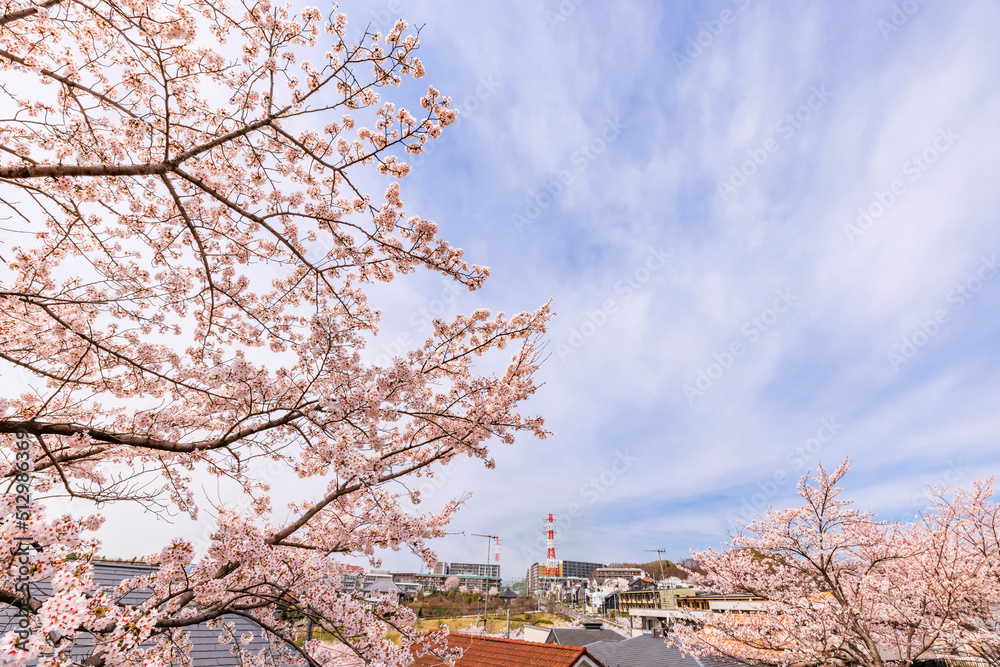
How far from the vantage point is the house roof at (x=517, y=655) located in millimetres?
9455

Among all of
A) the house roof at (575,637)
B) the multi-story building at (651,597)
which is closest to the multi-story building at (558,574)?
the multi-story building at (651,597)

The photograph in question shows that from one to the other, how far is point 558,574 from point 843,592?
13730 cm

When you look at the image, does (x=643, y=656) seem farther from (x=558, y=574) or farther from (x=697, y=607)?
(x=558, y=574)

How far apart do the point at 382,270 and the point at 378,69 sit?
1612 millimetres

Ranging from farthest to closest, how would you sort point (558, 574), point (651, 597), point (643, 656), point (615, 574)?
point (558, 574), point (615, 574), point (651, 597), point (643, 656)

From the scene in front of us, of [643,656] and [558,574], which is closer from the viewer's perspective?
[643,656]

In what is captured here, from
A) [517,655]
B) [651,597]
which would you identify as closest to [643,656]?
[517,655]

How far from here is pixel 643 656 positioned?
47.0 ft

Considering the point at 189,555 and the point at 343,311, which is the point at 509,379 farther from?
the point at 189,555

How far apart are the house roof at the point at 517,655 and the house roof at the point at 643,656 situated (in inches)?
129

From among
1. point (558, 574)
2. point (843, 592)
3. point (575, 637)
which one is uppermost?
point (843, 592)

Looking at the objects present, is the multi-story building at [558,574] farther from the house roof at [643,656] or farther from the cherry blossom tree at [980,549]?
the cherry blossom tree at [980,549]

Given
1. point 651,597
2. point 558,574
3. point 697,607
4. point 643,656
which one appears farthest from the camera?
point 558,574

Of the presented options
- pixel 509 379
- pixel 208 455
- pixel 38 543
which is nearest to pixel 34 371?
pixel 208 455
